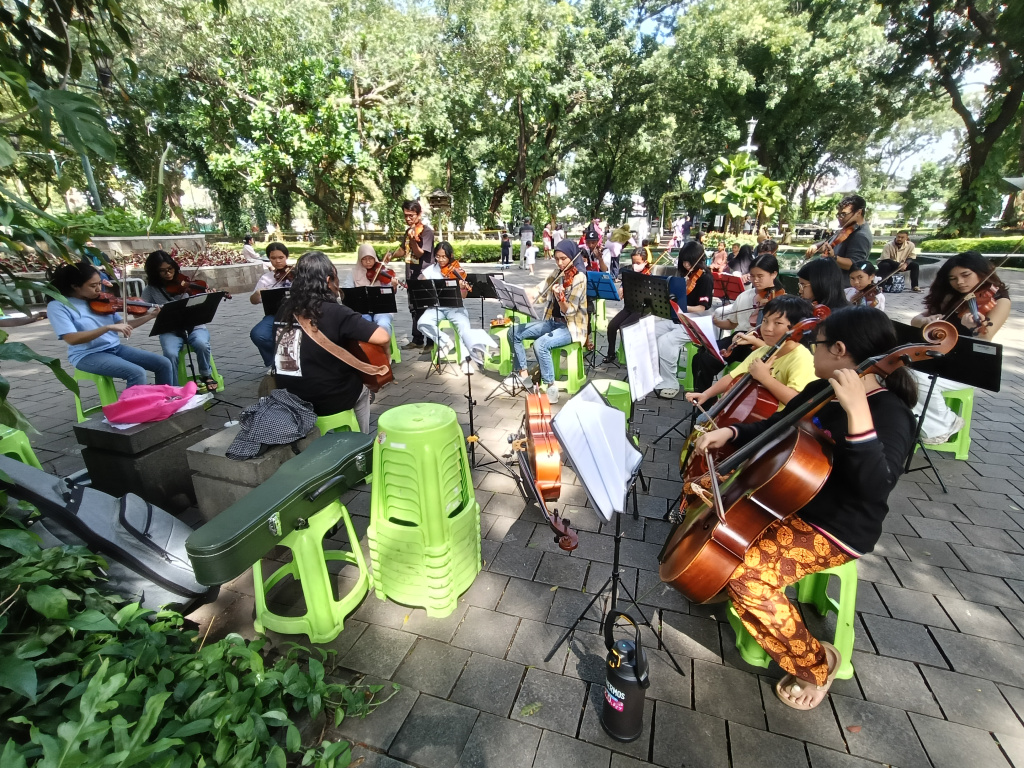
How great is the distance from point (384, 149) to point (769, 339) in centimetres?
1711

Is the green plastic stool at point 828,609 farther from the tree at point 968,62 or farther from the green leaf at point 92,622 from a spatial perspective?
the tree at point 968,62

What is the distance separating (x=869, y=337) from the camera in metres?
1.90

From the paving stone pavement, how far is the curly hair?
54.9 inches

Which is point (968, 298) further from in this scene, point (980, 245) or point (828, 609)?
point (980, 245)

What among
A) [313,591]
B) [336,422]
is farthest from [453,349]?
[313,591]

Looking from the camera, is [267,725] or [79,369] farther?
[79,369]

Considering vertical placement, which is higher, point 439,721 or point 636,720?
point 636,720

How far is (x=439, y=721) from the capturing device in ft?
6.51

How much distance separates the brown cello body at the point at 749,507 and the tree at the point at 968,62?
76.0 feet

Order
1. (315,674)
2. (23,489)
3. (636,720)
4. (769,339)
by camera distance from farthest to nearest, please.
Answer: (769,339)
(23,489)
(315,674)
(636,720)

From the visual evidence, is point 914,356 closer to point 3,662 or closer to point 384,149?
point 3,662

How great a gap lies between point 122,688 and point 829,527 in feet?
8.65

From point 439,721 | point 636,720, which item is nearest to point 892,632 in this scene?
point 636,720

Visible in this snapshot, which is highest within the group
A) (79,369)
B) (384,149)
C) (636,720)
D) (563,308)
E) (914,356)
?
(384,149)
